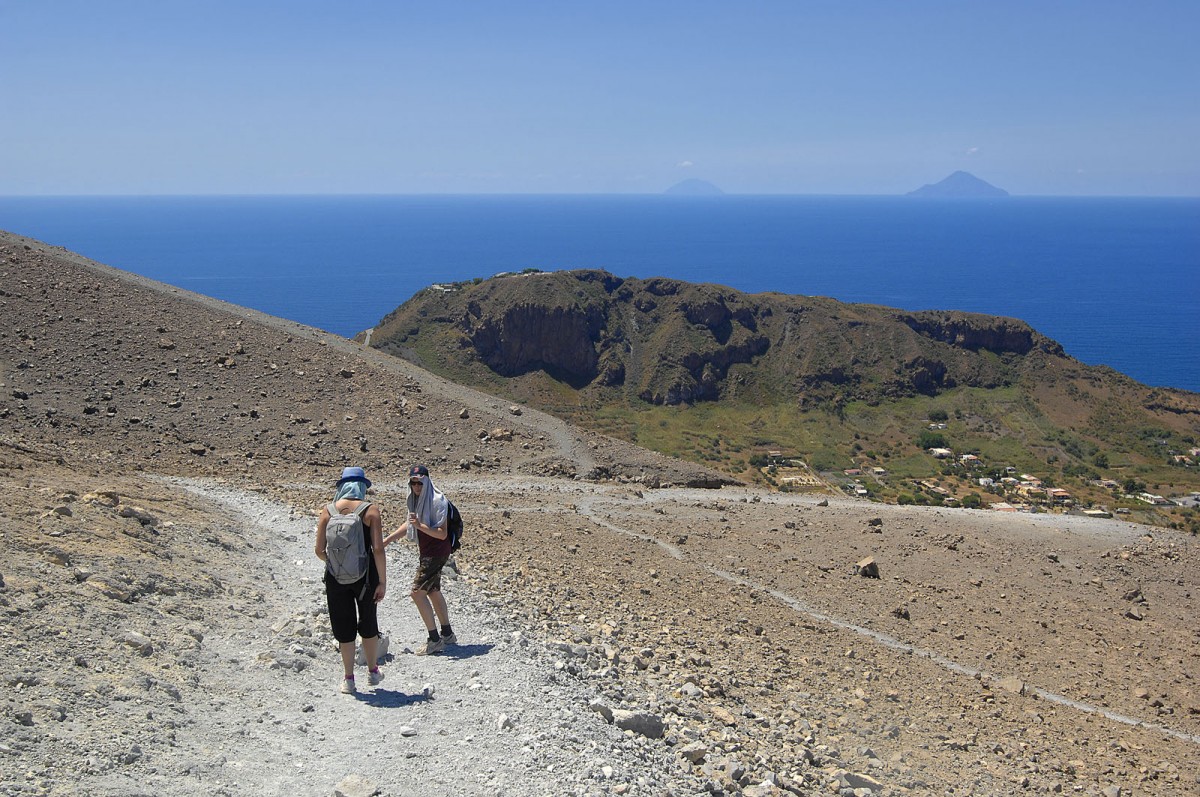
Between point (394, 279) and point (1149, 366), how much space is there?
135078 mm

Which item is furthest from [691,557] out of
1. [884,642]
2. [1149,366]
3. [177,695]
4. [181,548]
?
[1149,366]

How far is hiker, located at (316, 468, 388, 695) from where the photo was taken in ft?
23.5

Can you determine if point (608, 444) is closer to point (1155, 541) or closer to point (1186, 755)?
point (1155, 541)

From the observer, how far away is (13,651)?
6352 millimetres

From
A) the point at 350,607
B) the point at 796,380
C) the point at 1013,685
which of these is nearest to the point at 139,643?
the point at 350,607

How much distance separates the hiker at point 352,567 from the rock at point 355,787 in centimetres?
148

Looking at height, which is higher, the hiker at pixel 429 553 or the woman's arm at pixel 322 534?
the woman's arm at pixel 322 534

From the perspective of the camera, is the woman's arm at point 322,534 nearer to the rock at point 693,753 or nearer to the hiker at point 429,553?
the hiker at point 429,553

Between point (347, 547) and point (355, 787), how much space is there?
196 centimetres

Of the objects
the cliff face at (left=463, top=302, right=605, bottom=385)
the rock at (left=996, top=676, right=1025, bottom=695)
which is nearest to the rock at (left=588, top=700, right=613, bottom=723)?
the rock at (left=996, top=676, right=1025, bottom=695)

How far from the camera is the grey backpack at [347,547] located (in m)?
7.13

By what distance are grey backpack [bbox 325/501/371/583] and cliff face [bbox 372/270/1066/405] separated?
66.9 meters

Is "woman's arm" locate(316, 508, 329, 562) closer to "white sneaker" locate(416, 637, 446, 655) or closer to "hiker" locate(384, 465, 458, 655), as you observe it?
"hiker" locate(384, 465, 458, 655)

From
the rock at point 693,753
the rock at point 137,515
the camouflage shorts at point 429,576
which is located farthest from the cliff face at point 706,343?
the rock at point 693,753
